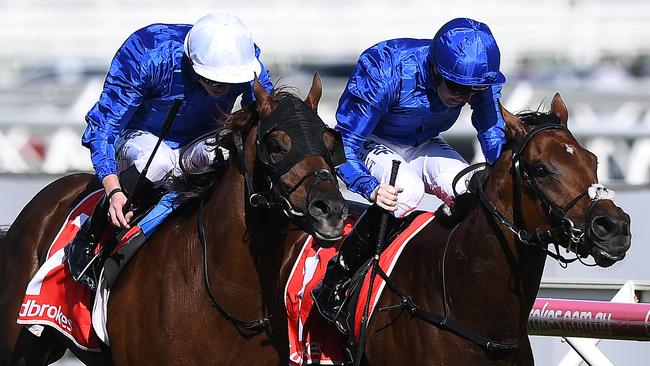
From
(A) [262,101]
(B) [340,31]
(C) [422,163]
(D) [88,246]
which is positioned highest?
(A) [262,101]

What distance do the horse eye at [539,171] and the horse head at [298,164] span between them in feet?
2.37

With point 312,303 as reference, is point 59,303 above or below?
below

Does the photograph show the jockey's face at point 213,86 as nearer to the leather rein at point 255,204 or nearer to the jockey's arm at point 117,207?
the leather rein at point 255,204

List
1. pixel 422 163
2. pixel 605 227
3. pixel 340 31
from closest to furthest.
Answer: pixel 605 227 → pixel 422 163 → pixel 340 31

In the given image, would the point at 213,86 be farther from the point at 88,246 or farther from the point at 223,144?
the point at 88,246

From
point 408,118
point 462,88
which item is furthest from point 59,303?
point 462,88

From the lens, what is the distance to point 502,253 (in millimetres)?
4812

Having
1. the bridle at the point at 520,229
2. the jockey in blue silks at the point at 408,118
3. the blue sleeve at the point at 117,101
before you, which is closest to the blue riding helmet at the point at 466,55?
the jockey in blue silks at the point at 408,118

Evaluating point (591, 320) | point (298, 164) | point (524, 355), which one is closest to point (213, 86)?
point (298, 164)

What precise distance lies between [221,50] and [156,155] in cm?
67

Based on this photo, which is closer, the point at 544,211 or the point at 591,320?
the point at 544,211

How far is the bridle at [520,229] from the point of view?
4.49m

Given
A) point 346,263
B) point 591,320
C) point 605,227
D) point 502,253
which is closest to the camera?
point 605,227

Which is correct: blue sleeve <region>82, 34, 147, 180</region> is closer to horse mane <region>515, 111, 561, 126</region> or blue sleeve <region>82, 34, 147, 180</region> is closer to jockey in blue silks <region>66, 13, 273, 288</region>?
jockey in blue silks <region>66, 13, 273, 288</region>
